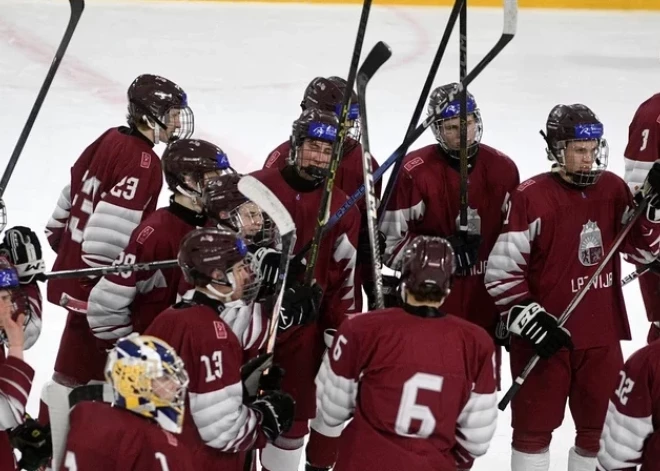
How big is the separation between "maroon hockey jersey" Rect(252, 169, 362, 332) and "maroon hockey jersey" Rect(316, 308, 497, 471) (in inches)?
31.2

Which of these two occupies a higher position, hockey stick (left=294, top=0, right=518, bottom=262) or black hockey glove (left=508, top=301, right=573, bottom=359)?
hockey stick (left=294, top=0, right=518, bottom=262)

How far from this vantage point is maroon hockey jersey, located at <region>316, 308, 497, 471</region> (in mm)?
2809

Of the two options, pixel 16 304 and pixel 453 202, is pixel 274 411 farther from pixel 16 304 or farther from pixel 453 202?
pixel 453 202

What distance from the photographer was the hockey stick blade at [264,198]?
10.6 feet

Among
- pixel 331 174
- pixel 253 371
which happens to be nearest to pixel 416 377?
pixel 253 371

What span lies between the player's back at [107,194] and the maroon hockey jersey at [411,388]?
1.06 m

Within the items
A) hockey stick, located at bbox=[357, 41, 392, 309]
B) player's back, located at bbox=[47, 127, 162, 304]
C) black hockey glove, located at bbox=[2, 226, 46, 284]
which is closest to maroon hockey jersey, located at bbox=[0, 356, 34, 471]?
black hockey glove, located at bbox=[2, 226, 46, 284]

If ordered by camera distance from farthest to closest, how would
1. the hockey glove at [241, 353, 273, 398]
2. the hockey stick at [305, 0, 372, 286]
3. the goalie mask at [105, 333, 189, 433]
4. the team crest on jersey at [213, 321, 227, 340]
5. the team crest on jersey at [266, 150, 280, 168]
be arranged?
the team crest on jersey at [266, 150, 280, 168], the hockey stick at [305, 0, 372, 286], the hockey glove at [241, 353, 273, 398], the team crest on jersey at [213, 321, 227, 340], the goalie mask at [105, 333, 189, 433]

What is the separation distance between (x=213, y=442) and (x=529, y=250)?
46.4 inches

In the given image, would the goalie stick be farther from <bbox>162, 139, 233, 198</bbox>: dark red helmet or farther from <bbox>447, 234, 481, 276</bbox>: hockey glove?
<bbox>447, 234, 481, 276</bbox>: hockey glove

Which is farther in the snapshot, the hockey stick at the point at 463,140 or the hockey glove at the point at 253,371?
the hockey stick at the point at 463,140

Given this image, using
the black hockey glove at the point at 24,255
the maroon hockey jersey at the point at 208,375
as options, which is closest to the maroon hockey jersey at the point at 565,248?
the maroon hockey jersey at the point at 208,375

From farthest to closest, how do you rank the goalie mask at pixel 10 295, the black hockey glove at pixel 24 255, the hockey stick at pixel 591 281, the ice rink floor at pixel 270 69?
the ice rink floor at pixel 270 69 → the hockey stick at pixel 591 281 → the black hockey glove at pixel 24 255 → the goalie mask at pixel 10 295

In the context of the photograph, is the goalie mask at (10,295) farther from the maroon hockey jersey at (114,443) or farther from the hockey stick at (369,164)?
the hockey stick at (369,164)
